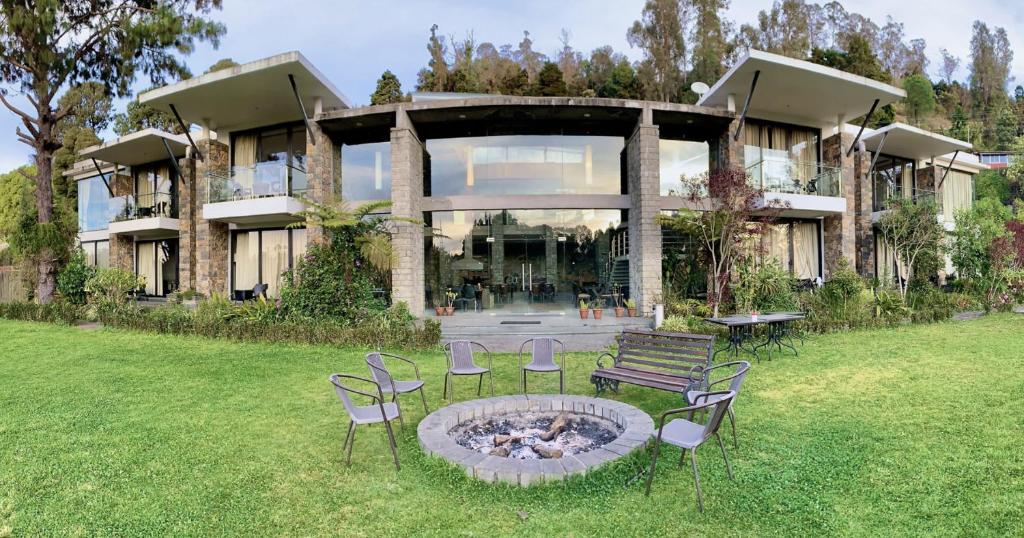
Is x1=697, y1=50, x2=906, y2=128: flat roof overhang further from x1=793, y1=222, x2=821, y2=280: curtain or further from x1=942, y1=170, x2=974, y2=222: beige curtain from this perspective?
x1=942, y1=170, x2=974, y2=222: beige curtain

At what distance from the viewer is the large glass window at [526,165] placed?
52.5ft

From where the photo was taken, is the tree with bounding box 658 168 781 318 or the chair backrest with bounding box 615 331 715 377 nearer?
the chair backrest with bounding box 615 331 715 377

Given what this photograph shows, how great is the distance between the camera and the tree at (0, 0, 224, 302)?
15.7m

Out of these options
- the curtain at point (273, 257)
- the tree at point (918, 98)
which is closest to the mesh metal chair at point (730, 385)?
the curtain at point (273, 257)

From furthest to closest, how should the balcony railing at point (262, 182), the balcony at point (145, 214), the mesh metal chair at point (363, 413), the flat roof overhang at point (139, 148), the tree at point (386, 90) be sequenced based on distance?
the tree at point (386, 90)
the balcony at point (145, 214)
the flat roof overhang at point (139, 148)
the balcony railing at point (262, 182)
the mesh metal chair at point (363, 413)

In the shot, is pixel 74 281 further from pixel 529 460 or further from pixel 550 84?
pixel 550 84

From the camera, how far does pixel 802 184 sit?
15.8m

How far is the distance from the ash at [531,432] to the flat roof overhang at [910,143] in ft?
57.8

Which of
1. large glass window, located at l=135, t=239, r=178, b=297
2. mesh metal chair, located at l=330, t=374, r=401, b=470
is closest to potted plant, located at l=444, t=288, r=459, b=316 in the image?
mesh metal chair, located at l=330, t=374, r=401, b=470

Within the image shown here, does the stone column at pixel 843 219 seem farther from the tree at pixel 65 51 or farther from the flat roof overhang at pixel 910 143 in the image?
the tree at pixel 65 51

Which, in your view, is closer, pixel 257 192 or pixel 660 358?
pixel 660 358

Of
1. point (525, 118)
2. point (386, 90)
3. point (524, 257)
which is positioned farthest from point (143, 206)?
point (525, 118)

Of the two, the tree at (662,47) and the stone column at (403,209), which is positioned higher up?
the tree at (662,47)

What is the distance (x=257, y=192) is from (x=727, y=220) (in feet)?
47.4
